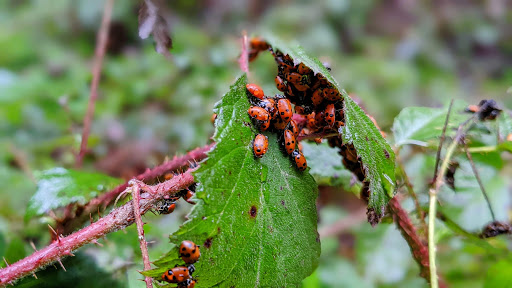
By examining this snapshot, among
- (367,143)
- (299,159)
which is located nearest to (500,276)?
(367,143)

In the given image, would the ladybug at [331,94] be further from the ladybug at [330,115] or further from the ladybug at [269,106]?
the ladybug at [269,106]

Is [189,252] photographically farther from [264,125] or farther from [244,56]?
[244,56]

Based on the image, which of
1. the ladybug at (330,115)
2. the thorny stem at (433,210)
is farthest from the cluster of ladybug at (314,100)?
the thorny stem at (433,210)

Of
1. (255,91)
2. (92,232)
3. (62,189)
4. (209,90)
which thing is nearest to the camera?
(92,232)

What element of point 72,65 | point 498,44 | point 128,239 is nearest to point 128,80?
point 72,65

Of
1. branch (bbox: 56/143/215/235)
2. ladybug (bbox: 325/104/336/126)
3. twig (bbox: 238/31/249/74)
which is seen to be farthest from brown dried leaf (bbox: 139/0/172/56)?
ladybug (bbox: 325/104/336/126)

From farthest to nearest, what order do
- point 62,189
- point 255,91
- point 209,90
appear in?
point 209,90, point 62,189, point 255,91
